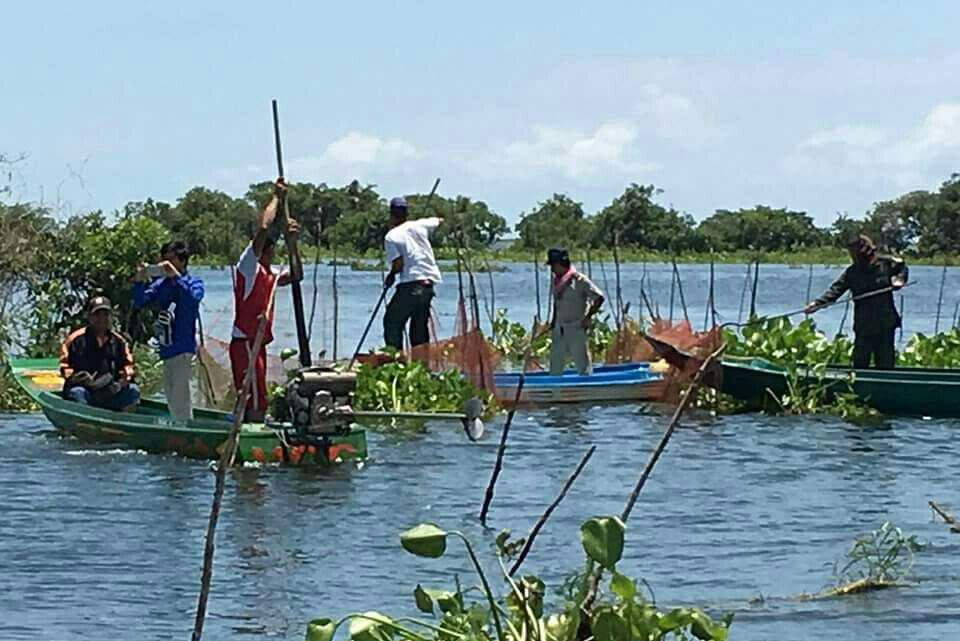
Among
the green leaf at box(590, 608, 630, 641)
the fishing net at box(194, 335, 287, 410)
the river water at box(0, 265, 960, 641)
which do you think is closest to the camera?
the green leaf at box(590, 608, 630, 641)

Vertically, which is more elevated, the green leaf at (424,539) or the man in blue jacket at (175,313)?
the man in blue jacket at (175,313)

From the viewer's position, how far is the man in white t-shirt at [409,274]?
1698cm

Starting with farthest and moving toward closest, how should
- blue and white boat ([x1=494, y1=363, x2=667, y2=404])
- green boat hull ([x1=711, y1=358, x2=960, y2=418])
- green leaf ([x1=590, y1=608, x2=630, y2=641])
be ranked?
blue and white boat ([x1=494, y1=363, x2=667, y2=404])
green boat hull ([x1=711, y1=358, x2=960, y2=418])
green leaf ([x1=590, y1=608, x2=630, y2=641])

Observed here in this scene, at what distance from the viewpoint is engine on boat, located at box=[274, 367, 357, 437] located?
12.4 m

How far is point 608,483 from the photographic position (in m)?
12.9

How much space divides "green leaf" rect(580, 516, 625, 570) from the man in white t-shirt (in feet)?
38.0

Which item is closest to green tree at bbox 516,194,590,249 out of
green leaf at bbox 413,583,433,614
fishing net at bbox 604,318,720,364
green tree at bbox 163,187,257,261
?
green tree at bbox 163,187,257,261

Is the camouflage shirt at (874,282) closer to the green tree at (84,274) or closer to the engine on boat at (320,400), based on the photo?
the engine on boat at (320,400)

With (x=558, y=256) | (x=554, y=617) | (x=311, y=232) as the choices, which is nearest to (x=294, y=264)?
(x=558, y=256)

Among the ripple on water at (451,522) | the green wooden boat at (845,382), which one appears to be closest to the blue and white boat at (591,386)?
the green wooden boat at (845,382)

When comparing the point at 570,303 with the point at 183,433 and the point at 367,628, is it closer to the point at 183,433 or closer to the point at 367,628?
the point at 183,433

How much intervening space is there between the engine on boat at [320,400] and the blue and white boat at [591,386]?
496 centimetres

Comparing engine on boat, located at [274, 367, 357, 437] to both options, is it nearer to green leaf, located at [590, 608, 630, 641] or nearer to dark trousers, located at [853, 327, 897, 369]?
dark trousers, located at [853, 327, 897, 369]

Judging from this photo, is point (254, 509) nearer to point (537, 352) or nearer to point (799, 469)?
point (799, 469)
